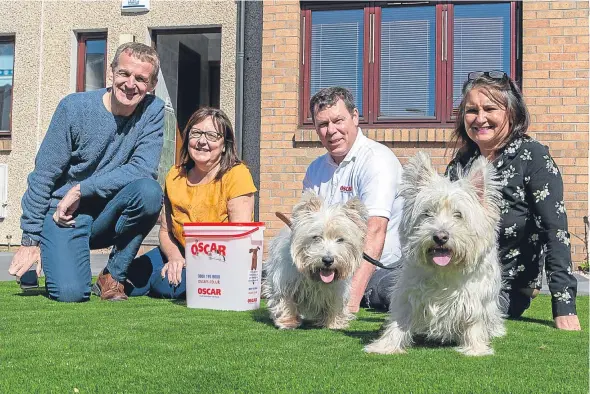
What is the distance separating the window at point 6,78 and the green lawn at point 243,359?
6.70 meters

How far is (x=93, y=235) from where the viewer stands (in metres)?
5.41

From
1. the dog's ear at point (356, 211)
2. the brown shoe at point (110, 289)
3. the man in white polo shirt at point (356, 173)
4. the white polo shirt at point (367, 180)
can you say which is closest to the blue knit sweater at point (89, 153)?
the brown shoe at point (110, 289)

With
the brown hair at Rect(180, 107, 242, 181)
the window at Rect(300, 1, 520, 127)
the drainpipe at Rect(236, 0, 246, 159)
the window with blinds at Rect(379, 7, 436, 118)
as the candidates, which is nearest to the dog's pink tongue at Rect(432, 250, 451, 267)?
the brown hair at Rect(180, 107, 242, 181)

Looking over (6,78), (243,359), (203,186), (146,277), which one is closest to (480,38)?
(203,186)

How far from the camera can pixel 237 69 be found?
916 centimetres

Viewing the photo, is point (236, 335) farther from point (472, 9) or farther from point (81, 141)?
point (472, 9)

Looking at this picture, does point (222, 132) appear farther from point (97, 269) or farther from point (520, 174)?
point (97, 269)

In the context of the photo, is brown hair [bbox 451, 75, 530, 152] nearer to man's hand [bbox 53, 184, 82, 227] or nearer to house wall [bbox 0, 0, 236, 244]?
man's hand [bbox 53, 184, 82, 227]

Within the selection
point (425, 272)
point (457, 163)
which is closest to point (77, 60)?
point (457, 163)

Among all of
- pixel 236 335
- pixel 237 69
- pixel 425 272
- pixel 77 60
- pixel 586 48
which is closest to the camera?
pixel 425 272

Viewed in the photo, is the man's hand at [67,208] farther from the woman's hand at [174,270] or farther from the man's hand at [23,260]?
the woman's hand at [174,270]

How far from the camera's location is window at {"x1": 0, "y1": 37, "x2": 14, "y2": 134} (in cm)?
1041

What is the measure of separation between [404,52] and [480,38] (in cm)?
90

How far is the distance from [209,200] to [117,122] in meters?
0.97
